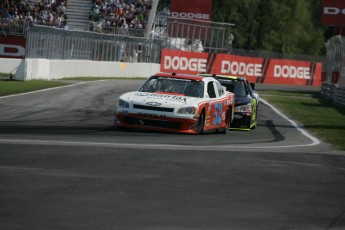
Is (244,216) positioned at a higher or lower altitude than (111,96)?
higher

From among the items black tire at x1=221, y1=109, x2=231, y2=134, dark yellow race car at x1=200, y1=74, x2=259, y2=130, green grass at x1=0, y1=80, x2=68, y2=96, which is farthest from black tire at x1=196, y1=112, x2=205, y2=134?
green grass at x1=0, y1=80, x2=68, y2=96

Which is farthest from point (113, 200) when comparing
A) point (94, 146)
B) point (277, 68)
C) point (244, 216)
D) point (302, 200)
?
point (277, 68)

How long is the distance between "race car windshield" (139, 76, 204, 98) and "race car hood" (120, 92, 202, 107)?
34 centimetres

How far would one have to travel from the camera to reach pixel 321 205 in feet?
31.1

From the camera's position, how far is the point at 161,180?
10.5 m

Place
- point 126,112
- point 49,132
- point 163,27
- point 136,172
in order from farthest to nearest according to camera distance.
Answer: point 163,27
point 126,112
point 49,132
point 136,172

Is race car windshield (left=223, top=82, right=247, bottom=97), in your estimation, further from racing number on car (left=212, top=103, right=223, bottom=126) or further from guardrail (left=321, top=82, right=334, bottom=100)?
guardrail (left=321, top=82, right=334, bottom=100)

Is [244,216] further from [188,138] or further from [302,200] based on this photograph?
[188,138]

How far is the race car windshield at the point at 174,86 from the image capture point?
19.4m

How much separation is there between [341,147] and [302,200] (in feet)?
25.7

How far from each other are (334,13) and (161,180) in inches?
1823

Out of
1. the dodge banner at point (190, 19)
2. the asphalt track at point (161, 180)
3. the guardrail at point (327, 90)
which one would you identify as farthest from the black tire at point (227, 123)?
the dodge banner at point (190, 19)

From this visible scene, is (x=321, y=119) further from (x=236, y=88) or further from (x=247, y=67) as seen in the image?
(x=247, y=67)

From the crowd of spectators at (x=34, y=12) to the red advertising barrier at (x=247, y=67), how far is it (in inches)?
330
